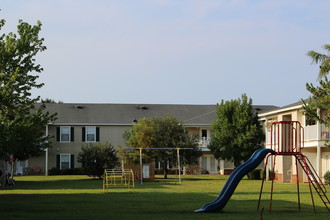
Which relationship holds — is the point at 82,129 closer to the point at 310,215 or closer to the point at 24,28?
the point at 24,28

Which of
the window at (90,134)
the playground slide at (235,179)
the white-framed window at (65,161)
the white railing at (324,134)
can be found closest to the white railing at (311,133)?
the white railing at (324,134)

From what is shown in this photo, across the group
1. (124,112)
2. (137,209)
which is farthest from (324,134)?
(124,112)

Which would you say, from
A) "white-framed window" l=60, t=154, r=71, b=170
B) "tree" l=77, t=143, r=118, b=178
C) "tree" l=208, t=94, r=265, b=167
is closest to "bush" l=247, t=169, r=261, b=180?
"tree" l=208, t=94, r=265, b=167

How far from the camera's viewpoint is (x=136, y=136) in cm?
4906

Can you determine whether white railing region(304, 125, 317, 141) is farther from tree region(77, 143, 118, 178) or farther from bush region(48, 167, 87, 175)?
bush region(48, 167, 87, 175)

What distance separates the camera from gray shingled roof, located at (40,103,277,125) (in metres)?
61.4

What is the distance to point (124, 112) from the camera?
6406cm

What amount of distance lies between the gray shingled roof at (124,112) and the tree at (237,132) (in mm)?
8754

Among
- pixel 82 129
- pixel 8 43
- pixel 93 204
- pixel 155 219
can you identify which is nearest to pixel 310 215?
pixel 155 219

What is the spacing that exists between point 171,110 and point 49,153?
13.5m

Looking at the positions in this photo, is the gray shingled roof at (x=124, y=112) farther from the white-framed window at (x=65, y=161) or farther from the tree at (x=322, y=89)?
the tree at (x=322, y=89)

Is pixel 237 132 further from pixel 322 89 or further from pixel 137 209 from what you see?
pixel 137 209

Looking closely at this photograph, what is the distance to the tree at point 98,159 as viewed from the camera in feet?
157

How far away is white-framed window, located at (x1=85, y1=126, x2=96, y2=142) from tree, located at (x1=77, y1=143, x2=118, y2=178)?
467 inches
